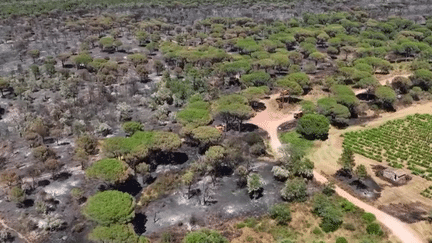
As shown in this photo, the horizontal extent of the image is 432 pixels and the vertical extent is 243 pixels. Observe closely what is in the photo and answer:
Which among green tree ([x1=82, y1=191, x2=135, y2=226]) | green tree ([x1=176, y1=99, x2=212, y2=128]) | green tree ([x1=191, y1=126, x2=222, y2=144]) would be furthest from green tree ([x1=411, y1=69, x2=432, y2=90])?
green tree ([x1=82, y1=191, x2=135, y2=226])

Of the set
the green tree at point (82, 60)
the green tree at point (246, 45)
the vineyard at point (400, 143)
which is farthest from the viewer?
the green tree at point (246, 45)

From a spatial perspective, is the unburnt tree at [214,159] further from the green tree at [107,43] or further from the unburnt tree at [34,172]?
the green tree at [107,43]

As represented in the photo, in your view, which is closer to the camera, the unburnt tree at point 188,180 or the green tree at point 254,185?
the green tree at point 254,185

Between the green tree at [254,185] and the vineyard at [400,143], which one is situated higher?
the green tree at [254,185]

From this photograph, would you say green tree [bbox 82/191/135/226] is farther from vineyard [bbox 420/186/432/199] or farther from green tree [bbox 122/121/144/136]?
vineyard [bbox 420/186/432/199]

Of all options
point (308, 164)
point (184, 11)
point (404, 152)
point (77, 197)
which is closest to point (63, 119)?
point (77, 197)

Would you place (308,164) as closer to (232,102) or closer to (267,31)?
(232,102)

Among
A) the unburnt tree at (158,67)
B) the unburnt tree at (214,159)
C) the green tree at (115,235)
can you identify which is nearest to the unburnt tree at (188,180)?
the unburnt tree at (214,159)

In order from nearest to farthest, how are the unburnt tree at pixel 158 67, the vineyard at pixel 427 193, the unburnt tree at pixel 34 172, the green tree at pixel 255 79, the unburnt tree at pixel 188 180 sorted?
1. the unburnt tree at pixel 188 180
2. the vineyard at pixel 427 193
3. the unburnt tree at pixel 34 172
4. the green tree at pixel 255 79
5. the unburnt tree at pixel 158 67
